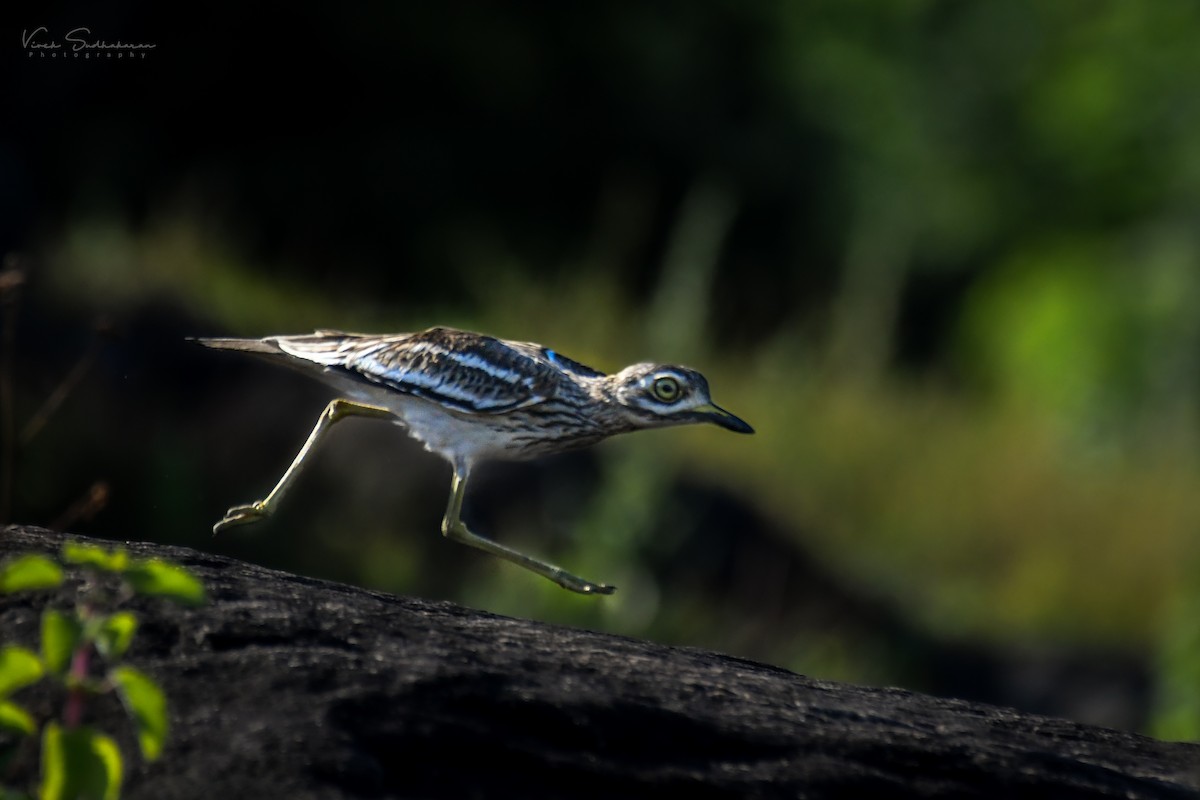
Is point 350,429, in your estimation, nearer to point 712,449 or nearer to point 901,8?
point 712,449

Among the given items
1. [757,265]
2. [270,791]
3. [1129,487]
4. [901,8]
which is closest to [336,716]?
[270,791]

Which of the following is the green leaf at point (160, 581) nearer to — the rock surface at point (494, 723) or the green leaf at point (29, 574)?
the green leaf at point (29, 574)

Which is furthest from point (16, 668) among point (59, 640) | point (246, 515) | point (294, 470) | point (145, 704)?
point (294, 470)

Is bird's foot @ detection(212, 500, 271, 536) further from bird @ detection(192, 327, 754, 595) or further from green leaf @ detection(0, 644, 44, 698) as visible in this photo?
green leaf @ detection(0, 644, 44, 698)

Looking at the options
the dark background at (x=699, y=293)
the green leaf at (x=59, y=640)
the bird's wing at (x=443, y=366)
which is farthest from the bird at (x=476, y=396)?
the green leaf at (x=59, y=640)
